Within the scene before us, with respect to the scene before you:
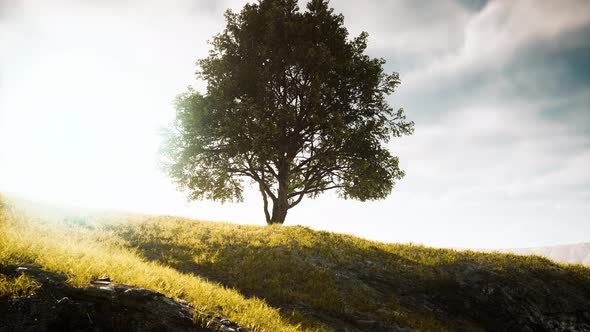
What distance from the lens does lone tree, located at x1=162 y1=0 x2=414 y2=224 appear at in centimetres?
2200

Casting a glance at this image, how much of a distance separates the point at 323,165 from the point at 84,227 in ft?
48.4

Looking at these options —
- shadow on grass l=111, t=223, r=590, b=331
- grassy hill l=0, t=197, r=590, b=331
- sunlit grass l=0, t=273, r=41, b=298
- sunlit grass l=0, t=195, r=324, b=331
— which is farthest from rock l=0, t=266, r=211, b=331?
shadow on grass l=111, t=223, r=590, b=331

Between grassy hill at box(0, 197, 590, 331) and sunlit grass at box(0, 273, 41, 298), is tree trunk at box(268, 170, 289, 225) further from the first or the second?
sunlit grass at box(0, 273, 41, 298)

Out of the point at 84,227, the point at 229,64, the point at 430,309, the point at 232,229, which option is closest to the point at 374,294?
the point at 430,309

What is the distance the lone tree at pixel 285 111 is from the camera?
2200 centimetres

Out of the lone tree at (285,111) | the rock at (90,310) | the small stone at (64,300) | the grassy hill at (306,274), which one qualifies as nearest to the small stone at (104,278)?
the grassy hill at (306,274)

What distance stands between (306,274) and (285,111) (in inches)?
475

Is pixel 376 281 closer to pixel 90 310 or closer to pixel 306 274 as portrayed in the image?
pixel 306 274

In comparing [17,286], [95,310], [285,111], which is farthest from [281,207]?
[17,286]

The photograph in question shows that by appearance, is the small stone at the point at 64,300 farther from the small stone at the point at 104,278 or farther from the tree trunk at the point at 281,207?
the tree trunk at the point at 281,207

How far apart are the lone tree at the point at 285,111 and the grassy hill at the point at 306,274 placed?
5.34m

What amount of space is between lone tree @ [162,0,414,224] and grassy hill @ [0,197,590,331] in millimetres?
5335

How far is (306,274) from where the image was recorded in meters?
13.2

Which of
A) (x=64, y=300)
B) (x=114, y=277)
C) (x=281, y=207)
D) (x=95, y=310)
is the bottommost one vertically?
(x=95, y=310)
